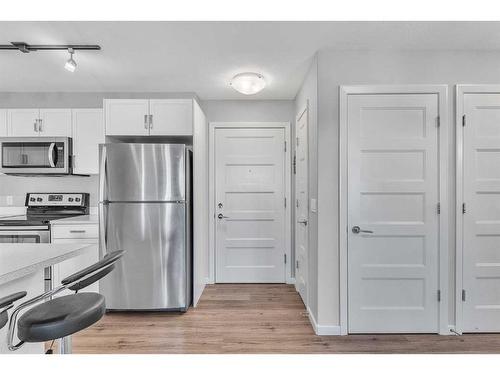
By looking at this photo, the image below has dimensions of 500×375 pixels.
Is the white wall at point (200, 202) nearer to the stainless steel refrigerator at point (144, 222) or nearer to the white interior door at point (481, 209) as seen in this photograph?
the stainless steel refrigerator at point (144, 222)

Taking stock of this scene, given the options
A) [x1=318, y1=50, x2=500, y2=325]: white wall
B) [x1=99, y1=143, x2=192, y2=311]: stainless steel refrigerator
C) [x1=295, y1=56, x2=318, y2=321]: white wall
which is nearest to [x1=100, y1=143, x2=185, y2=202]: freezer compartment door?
[x1=99, y1=143, x2=192, y2=311]: stainless steel refrigerator

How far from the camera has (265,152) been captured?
3.71m

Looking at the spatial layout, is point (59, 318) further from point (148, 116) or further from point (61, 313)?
point (148, 116)

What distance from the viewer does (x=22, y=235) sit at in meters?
2.83

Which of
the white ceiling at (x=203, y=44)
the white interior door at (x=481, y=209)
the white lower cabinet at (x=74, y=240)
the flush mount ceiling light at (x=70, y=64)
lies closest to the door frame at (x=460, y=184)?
the white interior door at (x=481, y=209)

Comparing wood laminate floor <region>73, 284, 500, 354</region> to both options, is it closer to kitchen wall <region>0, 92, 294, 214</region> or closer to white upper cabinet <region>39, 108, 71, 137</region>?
kitchen wall <region>0, 92, 294, 214</region>

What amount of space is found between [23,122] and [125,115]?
4.23 ft

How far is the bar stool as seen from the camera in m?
1.01

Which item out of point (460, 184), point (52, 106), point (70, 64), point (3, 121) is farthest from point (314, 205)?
point (3, 121)

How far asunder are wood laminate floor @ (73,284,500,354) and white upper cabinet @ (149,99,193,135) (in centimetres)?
184

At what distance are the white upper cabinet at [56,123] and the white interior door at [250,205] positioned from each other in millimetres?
1706

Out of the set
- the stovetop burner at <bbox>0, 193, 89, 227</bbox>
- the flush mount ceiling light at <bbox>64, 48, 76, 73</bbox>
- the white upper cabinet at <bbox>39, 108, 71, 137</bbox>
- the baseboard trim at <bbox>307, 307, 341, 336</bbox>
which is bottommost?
Answer: the baseboard trim at <bbox>307, 307, 341, 336</bbox>

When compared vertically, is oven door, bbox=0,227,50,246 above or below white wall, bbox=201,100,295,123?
below

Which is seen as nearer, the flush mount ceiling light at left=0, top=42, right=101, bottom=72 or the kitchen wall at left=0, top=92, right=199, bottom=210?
the flush mount ceiling light at left=0, top=42, right=101, bottom=72
